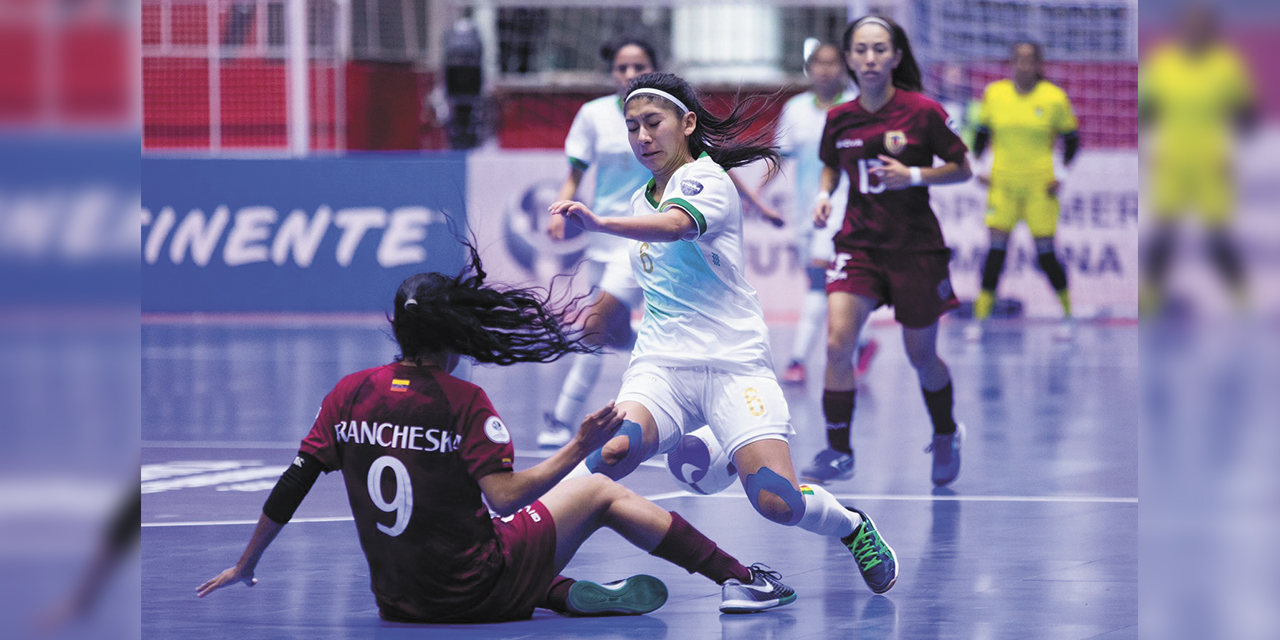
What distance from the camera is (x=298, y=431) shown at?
8828 mm

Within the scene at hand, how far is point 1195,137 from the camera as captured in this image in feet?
3.56

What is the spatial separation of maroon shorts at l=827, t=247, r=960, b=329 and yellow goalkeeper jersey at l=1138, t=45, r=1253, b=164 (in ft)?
18.5

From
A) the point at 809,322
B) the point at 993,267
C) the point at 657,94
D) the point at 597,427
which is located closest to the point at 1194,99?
the point at 597,427

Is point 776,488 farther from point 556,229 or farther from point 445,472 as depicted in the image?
point 556,229

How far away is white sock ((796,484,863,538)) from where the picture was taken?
4656mm

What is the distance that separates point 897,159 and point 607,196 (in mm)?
2069

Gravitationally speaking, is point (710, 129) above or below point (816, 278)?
above

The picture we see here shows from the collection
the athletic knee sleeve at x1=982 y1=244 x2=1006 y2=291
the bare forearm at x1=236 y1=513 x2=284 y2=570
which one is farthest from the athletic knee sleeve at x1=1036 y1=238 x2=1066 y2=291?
the bare forearm at x1=236 y1=513 x2=284 y2=570

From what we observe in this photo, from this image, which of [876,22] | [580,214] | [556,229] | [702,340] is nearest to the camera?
[580,214]

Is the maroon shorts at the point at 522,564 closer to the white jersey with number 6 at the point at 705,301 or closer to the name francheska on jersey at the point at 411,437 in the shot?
the name francheska on jersey at the point at 411,437

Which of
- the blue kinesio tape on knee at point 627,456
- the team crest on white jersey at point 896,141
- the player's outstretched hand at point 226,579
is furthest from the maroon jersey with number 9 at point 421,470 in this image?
the team crest on white jersey at point 896,141

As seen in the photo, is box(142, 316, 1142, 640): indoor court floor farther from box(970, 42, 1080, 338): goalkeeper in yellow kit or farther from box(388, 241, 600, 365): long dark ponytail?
box(970, 42, 1080, 338): goalkeeper in yellow kit

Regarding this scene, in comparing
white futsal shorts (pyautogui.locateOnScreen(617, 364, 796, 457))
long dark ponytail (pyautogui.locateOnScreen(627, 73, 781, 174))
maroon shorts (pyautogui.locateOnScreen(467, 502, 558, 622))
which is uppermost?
long dark ponytail (pyautogui.locateOnScreen(627, 73, 781, 174))

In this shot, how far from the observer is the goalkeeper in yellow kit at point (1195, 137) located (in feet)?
3.46
